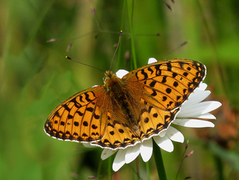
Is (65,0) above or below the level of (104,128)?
above

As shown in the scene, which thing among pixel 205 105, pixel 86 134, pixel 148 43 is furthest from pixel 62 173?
pixel 148 43

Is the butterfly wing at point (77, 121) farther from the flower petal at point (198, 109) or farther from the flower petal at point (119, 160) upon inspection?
the flower petal at point (198, 109)

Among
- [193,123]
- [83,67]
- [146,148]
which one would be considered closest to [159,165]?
[146,148]

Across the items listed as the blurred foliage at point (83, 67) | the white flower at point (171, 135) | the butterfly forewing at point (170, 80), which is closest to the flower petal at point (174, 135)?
the white flower at point (171, 135)

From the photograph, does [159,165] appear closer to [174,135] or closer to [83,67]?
[174,135]

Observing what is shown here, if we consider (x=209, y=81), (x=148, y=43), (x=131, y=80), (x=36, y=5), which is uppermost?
(x=36, y=5)

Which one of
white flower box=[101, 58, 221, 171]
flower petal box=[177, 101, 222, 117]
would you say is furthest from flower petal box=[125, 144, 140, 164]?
flower petal box=[177, 101, 222, 117]

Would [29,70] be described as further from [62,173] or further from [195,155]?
[195,155]
